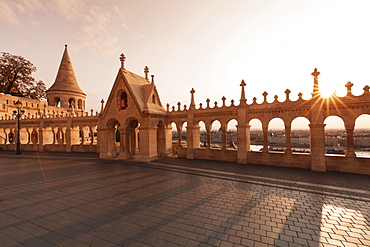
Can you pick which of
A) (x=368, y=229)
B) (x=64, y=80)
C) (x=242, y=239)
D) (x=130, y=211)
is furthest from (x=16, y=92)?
(x=368, y=229)

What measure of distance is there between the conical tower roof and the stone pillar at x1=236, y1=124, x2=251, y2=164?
46112mm

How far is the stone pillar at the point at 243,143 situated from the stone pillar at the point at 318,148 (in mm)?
4581

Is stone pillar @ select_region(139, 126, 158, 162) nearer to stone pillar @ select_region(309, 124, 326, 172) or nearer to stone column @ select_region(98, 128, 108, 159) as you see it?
stone column @ select_region(98, 128, 108, 159)

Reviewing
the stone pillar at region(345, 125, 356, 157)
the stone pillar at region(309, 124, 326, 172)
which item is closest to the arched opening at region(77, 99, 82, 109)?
the stone pillar at region(309, 124, 326, 172)

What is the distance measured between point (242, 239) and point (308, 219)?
8.95 feet

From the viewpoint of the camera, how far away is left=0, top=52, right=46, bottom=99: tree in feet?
136

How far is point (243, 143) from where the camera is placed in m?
14.9

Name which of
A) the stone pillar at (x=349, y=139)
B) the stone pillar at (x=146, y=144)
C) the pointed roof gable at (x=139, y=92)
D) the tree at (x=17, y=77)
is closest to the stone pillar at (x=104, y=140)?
the pointed roof gable at (x=139, y=92)

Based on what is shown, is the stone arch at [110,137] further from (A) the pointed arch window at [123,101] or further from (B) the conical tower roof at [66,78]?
(B) the conical tower roof at [66,78]

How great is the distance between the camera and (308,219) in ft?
18.8

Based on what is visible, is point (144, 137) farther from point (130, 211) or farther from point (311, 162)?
point (311, 162)

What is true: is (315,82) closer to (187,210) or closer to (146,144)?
(187,210)

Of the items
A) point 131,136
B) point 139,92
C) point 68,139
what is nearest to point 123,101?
point 139,92

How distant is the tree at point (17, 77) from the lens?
41.5m
